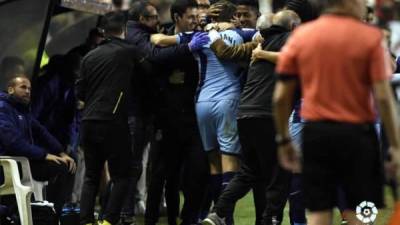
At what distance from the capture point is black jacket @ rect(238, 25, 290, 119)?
34.0ft

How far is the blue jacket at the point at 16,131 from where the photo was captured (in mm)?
11148

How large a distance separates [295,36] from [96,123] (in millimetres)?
4077

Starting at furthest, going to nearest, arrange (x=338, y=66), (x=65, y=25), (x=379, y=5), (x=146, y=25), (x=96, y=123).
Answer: (x=379, y=5), (x=65, y=25), (x=146, y=25), (x=96, y=123), (x=338, y=66)

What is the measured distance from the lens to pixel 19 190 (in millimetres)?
10844

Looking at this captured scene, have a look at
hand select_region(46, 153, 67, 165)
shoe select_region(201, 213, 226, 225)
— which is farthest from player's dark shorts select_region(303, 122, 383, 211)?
hand select_region(46, 153, 67, 165)

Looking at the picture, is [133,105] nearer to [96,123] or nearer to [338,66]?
[96,123]

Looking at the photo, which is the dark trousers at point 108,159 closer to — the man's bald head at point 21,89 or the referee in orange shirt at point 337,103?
the man's bald head at point 21,89

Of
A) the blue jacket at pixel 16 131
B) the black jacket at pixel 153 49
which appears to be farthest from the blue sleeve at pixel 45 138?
the black jacket at pixel 153 49

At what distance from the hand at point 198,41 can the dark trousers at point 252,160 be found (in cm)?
86

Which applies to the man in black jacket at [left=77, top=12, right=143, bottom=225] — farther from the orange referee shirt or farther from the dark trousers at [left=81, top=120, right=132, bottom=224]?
the orange referee shirt

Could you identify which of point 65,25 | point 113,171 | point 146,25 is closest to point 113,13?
point 146,25

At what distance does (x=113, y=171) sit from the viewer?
1117cm

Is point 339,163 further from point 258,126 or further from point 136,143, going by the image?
point 136,143

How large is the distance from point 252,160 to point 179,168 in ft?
4.09
